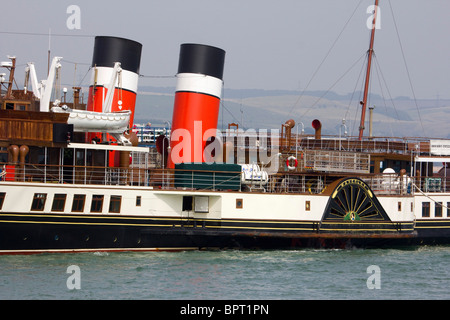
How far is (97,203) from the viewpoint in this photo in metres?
26.9

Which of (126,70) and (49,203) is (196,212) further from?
(126,70)

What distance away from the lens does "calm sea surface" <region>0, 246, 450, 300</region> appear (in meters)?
21.6

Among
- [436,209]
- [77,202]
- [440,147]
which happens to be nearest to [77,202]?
[77,202]

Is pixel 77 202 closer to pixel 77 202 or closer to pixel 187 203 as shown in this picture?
pixel 77 202

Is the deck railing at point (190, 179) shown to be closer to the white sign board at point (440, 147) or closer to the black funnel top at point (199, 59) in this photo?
the white sign board at point (440, 147)

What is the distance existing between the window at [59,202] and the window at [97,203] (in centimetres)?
95

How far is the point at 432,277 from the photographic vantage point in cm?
2542

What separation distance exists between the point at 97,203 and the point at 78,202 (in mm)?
634

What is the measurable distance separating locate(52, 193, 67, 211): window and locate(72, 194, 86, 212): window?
1.08 ft

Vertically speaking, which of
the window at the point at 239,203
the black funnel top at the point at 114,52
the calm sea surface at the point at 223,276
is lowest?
the calm sea surface at the point at 223,276

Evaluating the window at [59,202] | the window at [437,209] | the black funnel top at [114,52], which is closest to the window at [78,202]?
the window at [59,202]

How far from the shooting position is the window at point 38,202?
26125mm
